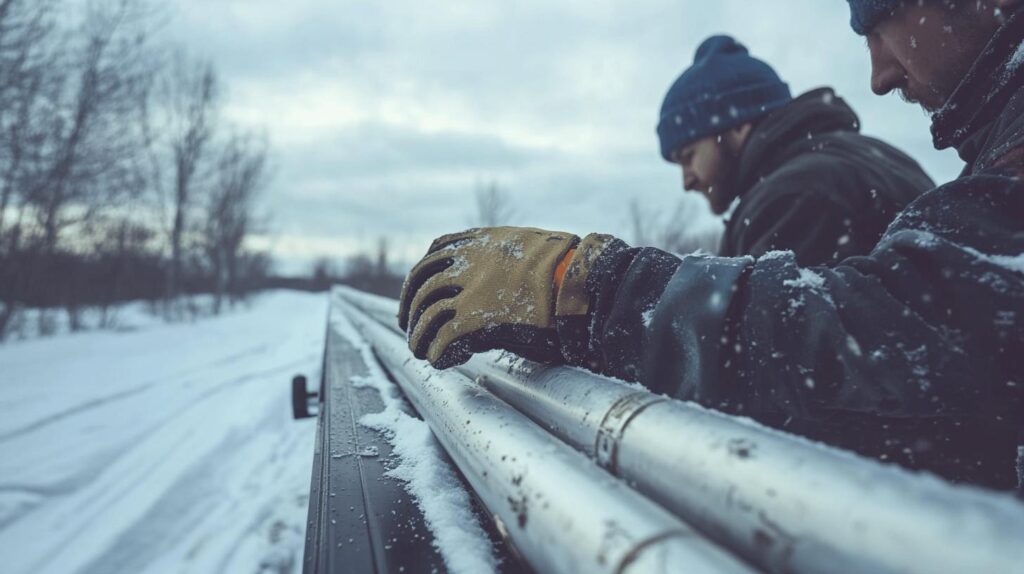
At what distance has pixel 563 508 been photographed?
57cm

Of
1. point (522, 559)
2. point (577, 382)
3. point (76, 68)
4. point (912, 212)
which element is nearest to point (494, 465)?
point (522, 559)

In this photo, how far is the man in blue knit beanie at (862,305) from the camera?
0.72 meters

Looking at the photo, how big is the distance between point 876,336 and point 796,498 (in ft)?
1.29

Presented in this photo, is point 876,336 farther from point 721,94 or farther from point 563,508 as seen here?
point 721,94

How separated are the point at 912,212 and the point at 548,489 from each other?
740 millimetres

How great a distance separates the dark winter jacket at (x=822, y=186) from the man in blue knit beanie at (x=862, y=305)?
517 mm

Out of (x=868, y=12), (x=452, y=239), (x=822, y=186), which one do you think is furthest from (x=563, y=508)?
(x=822, y=186)

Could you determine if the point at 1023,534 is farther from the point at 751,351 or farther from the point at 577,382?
the point at 577,382

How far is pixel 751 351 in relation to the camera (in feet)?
2.76

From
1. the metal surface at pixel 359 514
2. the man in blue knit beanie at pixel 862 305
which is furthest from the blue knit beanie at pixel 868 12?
the metal surface at pixel 359 514

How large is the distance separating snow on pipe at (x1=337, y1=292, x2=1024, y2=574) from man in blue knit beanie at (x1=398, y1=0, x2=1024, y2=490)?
210 millimetres

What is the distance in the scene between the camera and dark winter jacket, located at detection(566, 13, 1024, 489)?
0.70 metres

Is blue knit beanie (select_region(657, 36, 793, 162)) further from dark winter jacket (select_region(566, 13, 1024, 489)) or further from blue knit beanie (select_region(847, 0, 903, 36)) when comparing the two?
dark winter jacket (select_region(566, 13, 1024, 489))

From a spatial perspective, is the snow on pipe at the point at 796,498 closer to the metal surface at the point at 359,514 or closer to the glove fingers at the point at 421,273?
the metal surface at the point at 359,514
